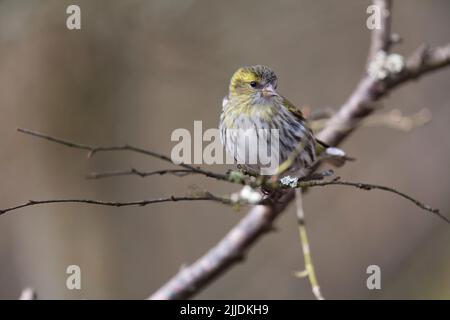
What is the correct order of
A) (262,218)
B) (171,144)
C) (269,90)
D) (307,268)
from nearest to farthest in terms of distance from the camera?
(307,268), (269,90), (262,218), (171,144)

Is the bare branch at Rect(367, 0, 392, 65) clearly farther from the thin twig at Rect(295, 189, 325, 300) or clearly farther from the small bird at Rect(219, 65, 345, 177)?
the thin twig at Rect(295, 189, 325, 300)

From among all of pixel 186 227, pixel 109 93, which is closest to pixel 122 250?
pixel 186 227

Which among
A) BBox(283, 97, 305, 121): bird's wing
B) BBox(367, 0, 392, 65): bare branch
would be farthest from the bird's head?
BBox(367, 0, 392, 65): bare branch

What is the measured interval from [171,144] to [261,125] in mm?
4121

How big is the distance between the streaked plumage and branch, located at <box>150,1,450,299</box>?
1.17ft

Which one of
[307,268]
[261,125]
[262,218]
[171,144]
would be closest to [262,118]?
[261,125]

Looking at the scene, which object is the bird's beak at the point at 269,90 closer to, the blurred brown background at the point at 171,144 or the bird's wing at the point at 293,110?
the bird's wing at the point at 293,110

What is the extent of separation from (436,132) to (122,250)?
144 inches

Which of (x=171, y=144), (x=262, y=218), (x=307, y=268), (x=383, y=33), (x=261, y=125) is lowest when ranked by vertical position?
(x=307, y=268)

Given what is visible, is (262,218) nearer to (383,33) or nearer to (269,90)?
(269,90)

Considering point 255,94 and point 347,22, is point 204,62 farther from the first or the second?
point 255,94

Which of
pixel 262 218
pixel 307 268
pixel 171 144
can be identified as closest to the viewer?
pixel 307 268

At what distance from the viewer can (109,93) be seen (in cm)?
704

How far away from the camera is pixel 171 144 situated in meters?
8.12
